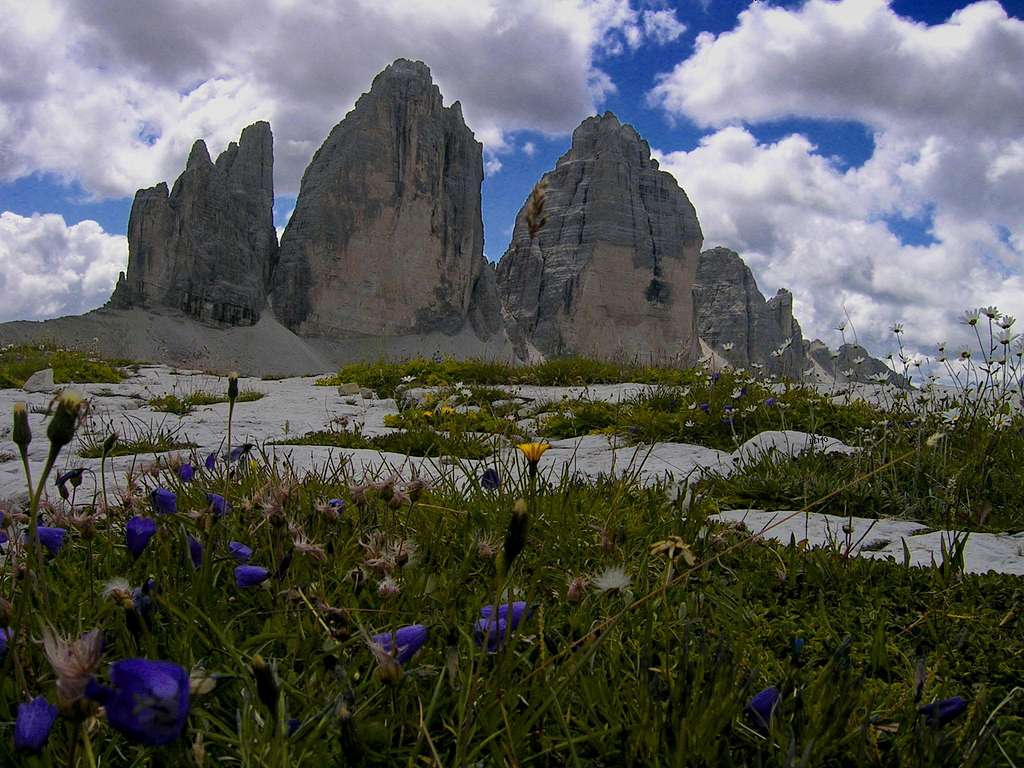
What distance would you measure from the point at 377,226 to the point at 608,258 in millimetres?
33849

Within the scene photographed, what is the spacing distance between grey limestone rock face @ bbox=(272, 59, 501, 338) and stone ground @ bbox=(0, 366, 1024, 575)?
63.2m

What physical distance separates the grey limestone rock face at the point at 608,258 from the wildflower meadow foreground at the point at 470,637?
8394 cm

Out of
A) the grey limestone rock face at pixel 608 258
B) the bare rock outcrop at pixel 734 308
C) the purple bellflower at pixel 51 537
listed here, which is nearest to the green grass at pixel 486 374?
the purple bellflower at pixel 51 537

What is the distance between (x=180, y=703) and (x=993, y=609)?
91.3 inches

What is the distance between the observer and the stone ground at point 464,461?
299 centimetres

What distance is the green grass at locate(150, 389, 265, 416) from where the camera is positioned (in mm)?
9008

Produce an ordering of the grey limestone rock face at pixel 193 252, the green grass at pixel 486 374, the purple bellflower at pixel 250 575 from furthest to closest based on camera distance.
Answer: the grey limestone rock face at pixel 193 252
the green grass at pixel 486 374
the purple bellflower at pixel 250 575

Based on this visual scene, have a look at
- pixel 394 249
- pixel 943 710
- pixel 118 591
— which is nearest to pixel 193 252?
pixel 394 249

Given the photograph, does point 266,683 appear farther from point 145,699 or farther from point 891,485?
Answer: point 891,485

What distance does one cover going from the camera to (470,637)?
4.73 ft

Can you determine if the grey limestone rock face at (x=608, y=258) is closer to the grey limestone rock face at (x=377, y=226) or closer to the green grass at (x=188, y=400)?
the grey limestone rock face at (x=377, y=226)

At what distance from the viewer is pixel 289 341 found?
70938 millimetres

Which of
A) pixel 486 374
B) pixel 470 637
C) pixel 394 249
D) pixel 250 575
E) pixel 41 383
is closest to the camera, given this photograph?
pixel 470 637

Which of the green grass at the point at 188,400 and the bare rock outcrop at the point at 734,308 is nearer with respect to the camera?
the green grass at the point at 188,400
